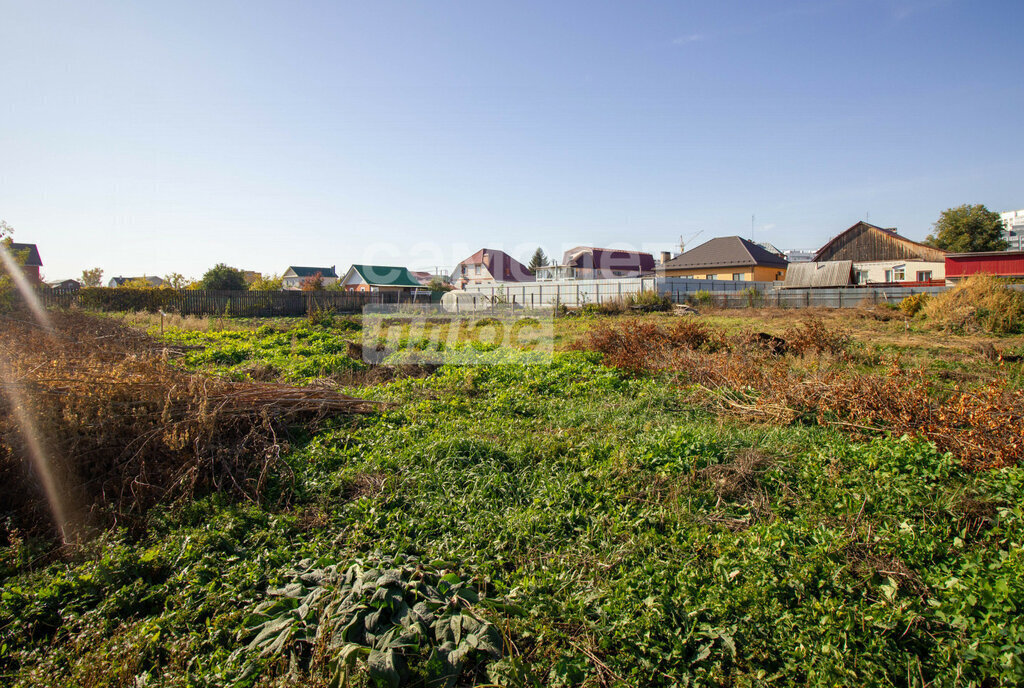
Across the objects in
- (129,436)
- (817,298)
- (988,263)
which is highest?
(988,263)

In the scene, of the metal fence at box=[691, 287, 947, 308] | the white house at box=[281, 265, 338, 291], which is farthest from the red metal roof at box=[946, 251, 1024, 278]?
the white house at box=[281, 265, 338, 291]

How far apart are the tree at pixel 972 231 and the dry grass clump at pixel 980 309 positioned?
1181 inches

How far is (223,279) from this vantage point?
34.3 m

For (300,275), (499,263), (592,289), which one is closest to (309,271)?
(300,275)

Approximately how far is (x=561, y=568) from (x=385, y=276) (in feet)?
160

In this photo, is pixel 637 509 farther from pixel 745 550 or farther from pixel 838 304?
pixel 838 304

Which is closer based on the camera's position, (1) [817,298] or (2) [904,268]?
(1) [817,298]

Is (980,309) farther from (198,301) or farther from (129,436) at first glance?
(198,301)

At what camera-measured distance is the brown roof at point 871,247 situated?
112ft

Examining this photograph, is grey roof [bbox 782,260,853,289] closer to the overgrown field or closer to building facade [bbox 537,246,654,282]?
building facade [bbox 537,246,654,282]

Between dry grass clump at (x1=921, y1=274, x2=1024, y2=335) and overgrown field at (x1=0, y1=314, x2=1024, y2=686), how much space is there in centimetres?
955

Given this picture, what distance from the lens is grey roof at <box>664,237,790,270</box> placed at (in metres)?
37.8

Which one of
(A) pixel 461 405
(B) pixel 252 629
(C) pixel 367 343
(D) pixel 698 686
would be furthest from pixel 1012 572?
(C) pixel 367 343

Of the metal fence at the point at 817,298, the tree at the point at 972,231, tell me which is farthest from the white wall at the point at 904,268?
the metal fence at the point at 817,298
